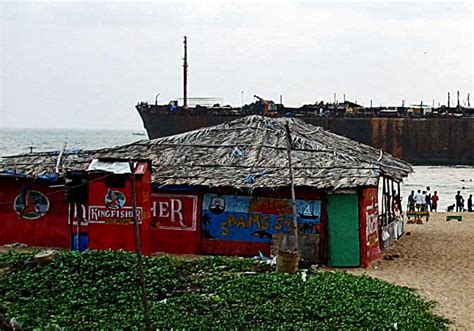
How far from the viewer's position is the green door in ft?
52.6

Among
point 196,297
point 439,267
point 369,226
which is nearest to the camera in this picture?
point 196,297

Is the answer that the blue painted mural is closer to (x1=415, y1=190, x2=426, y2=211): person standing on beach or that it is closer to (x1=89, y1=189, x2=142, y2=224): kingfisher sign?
(x1=89, y1=189, x2=142, y2=224): kingfisher sign

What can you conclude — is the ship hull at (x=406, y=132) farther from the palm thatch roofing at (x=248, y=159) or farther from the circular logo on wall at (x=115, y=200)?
the circular logo on wall at (x=115, y=200)

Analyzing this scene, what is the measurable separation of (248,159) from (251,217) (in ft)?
5.00

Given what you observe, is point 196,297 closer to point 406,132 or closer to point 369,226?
point 369,226

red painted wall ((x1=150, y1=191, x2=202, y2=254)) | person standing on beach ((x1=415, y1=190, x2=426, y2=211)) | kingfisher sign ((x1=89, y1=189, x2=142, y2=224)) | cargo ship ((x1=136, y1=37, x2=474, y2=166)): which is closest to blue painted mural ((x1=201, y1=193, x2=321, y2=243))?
red painted wall ((x1=150, y1=191, x2=202, y2=254))

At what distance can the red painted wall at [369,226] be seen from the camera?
16.0 meters

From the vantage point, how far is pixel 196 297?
11.3m

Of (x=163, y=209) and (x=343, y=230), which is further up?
(x=163, y=209)

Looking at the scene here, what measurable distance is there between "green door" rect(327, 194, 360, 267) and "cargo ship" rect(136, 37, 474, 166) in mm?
39013

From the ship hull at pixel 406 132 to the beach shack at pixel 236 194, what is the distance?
37328 millimetres

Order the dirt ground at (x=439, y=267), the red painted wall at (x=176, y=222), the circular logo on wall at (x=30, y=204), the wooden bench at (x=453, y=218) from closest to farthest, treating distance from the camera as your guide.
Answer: the dirt ground at (x=439, y=267)
the red painted wall at (x=176, y=222)
the circular logo on wall at (x=30, y=204)
the wooden bench at (x=453, y=218)

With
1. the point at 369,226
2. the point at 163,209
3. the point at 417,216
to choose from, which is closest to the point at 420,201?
the point at 417,216

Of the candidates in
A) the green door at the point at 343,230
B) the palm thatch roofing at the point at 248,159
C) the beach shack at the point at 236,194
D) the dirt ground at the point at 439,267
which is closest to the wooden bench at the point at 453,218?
the dirt ground at the point at 439,267
